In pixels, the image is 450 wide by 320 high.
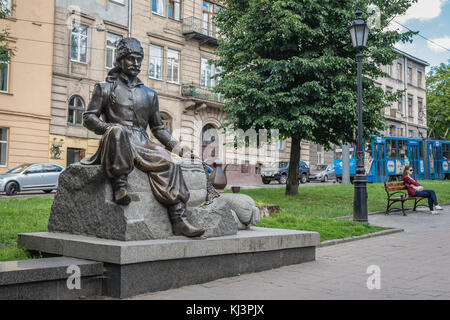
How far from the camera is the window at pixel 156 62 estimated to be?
28562mm

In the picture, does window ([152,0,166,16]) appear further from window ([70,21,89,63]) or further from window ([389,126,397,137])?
window ([389,126,397,137])

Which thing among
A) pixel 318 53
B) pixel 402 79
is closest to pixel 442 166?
pixel 402 79

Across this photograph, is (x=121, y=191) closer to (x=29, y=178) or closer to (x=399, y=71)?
(x=29, y=178)

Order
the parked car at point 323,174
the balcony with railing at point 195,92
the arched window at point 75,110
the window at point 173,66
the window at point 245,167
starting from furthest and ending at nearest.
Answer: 1. the parked car at point 323,174
2. the window at point 245,167
3. the balcony with railing at point 195,92
4. the window at point 173,66
5. the arched window at point 75,110

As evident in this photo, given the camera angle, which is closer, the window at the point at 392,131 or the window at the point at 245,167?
the window at the point at 245,167

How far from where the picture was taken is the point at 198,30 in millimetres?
30828

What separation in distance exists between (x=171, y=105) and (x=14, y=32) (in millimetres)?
9947

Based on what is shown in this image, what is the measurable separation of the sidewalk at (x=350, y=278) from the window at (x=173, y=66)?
22662 millimetres

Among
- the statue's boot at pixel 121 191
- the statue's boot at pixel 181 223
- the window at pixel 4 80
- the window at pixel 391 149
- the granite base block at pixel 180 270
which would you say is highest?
the window at pixel 4 80

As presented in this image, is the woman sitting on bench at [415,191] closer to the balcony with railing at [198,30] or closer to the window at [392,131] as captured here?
the balcony with railing at [198,30]

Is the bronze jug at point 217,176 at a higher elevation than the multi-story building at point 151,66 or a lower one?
lower

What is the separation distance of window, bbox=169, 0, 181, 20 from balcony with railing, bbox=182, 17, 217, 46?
1.92 feet

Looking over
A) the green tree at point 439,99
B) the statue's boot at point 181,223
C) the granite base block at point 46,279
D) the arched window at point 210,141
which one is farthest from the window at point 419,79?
the granite base block at point 46,279

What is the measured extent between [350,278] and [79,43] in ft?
75.3
